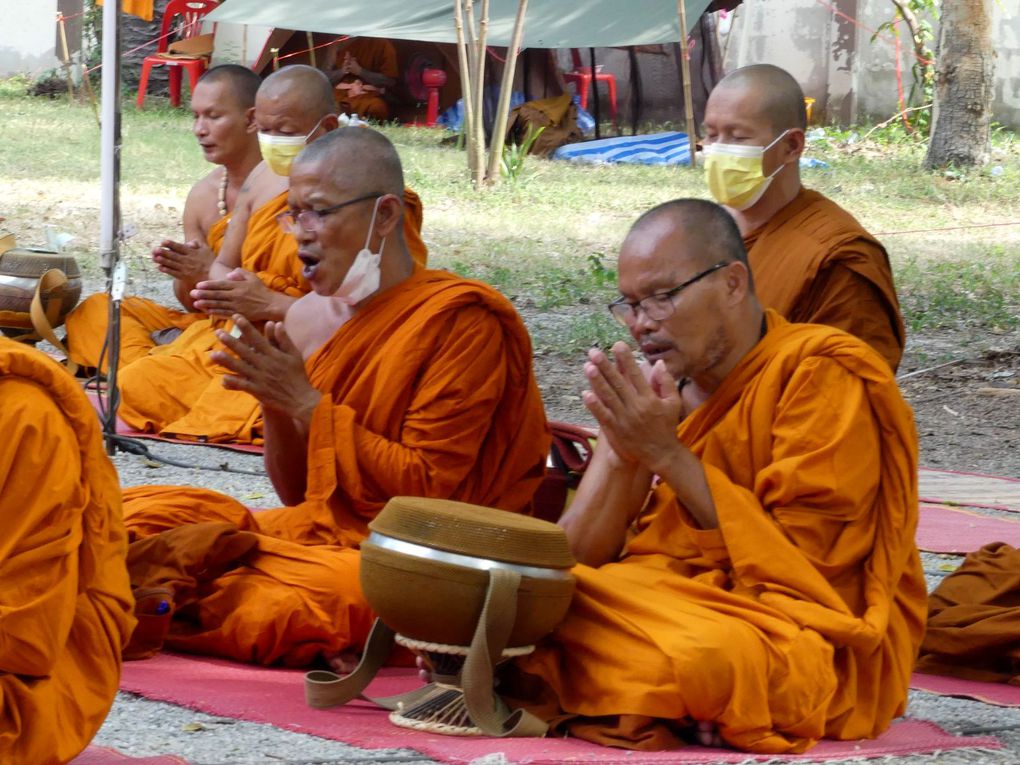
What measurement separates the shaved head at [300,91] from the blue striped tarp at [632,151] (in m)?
9.68

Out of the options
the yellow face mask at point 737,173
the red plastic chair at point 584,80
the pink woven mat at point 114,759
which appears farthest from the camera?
the red plastic chair at point 584,80

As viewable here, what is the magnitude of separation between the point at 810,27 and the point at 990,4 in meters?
3.57

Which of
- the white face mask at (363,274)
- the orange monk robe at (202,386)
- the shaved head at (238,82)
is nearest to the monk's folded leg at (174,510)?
the white face mask at (363,274)

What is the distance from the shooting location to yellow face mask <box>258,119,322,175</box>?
21.3 feet

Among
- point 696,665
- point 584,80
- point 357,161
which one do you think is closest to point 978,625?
point 696,665

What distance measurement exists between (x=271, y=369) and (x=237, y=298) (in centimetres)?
200

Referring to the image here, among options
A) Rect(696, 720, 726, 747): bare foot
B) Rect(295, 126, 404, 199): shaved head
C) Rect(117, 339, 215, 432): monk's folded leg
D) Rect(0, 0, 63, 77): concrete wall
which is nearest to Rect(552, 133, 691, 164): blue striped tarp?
Rect(0, 0, 63, 77): concrete wall

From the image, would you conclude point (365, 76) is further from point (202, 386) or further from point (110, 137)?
point (110, 137)

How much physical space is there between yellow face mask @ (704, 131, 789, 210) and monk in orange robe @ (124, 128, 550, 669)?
3.18ft

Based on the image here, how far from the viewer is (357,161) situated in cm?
436

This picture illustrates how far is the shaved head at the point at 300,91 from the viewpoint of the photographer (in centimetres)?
647

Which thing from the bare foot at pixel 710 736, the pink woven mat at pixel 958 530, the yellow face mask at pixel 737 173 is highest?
the yellow face mask at pixel 737 173

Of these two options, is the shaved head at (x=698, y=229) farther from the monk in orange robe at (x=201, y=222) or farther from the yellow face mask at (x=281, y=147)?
the monk in orange robe at (x=201, y=222)

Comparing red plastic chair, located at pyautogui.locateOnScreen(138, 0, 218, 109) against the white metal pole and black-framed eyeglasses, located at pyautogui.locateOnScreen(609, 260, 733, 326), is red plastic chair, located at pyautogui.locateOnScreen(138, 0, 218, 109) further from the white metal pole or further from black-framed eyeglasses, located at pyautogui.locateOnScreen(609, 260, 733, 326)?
black-framed eyeglasses, located at pyautogui.locateOnScreen(609, 260, 733, 326)
